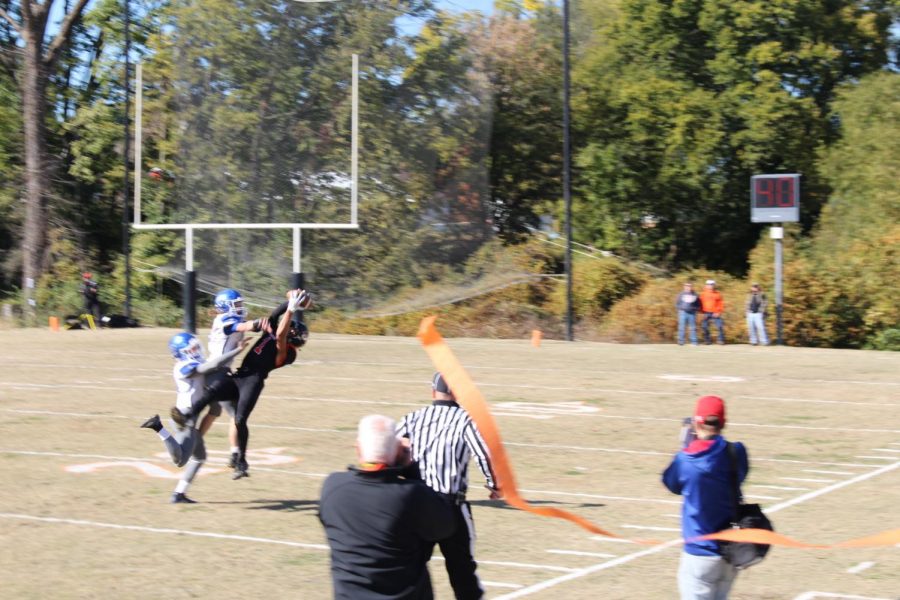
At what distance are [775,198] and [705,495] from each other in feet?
89.4

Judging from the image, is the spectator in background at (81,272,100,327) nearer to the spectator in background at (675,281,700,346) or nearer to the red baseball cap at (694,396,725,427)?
the spectator in background at (675,281,700,346)

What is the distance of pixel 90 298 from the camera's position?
1500 inches

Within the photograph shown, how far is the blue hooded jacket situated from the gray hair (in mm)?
1961

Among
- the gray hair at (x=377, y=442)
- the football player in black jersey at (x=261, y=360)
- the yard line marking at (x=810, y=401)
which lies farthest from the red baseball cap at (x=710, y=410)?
the yard line marking at (x=810, y=401)

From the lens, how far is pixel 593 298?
39.8m

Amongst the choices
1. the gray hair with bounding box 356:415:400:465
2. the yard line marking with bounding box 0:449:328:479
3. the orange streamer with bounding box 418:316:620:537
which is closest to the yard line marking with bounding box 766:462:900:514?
the yard line marking with bounding box 0:449:328:479

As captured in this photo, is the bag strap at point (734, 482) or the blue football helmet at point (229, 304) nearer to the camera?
the bag strap at point (734, 482)

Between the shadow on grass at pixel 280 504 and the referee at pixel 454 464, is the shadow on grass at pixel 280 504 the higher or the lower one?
the lower one

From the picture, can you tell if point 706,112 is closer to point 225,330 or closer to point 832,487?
point 832,487

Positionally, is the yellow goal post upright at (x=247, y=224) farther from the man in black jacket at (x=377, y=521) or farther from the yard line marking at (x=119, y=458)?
the man in black jacket at (x=377, y=521)

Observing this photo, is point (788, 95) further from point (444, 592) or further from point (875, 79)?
point (444, 592)

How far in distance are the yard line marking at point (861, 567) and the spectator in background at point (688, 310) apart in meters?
22.1

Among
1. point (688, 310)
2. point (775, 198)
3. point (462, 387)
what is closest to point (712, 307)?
point (688, 310)

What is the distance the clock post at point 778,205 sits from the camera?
107ft
